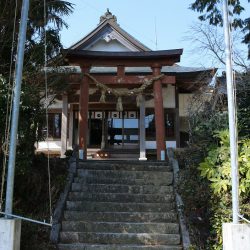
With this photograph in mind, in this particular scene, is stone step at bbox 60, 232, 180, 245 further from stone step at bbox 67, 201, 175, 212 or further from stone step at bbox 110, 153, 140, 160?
stone step at bbox 110, 153, 140, 160

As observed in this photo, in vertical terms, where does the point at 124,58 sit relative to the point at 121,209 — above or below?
above

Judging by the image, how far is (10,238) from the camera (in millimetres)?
5215

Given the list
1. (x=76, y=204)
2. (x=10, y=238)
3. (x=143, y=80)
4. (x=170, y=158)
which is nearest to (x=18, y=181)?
(x=76, y=204)

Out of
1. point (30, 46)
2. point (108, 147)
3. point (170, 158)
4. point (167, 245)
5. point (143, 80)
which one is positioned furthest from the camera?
point (108, 147)

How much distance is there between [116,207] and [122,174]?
1459 mm

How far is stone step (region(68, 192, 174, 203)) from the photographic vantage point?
9094 millimetres

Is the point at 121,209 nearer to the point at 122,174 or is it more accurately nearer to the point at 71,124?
the point at 122,174

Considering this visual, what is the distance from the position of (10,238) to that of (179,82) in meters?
12.4

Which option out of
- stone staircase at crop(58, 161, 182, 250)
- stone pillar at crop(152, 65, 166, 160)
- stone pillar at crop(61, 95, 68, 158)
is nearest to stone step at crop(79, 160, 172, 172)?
stone staircase at crop(58, 161, 182, 250)

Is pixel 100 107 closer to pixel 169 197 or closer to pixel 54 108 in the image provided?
pixel 54 108

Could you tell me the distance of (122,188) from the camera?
375 inches

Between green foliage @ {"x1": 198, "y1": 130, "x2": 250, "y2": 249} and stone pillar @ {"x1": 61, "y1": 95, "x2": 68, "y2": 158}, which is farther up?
stone pillar @ {"x1": 61, "y1": 95, "x2": 68, "y2": 158}

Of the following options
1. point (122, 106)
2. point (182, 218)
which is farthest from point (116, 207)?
point (122, 106)

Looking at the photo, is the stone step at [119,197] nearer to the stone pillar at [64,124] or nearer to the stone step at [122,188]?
the stone step at [122,188]
